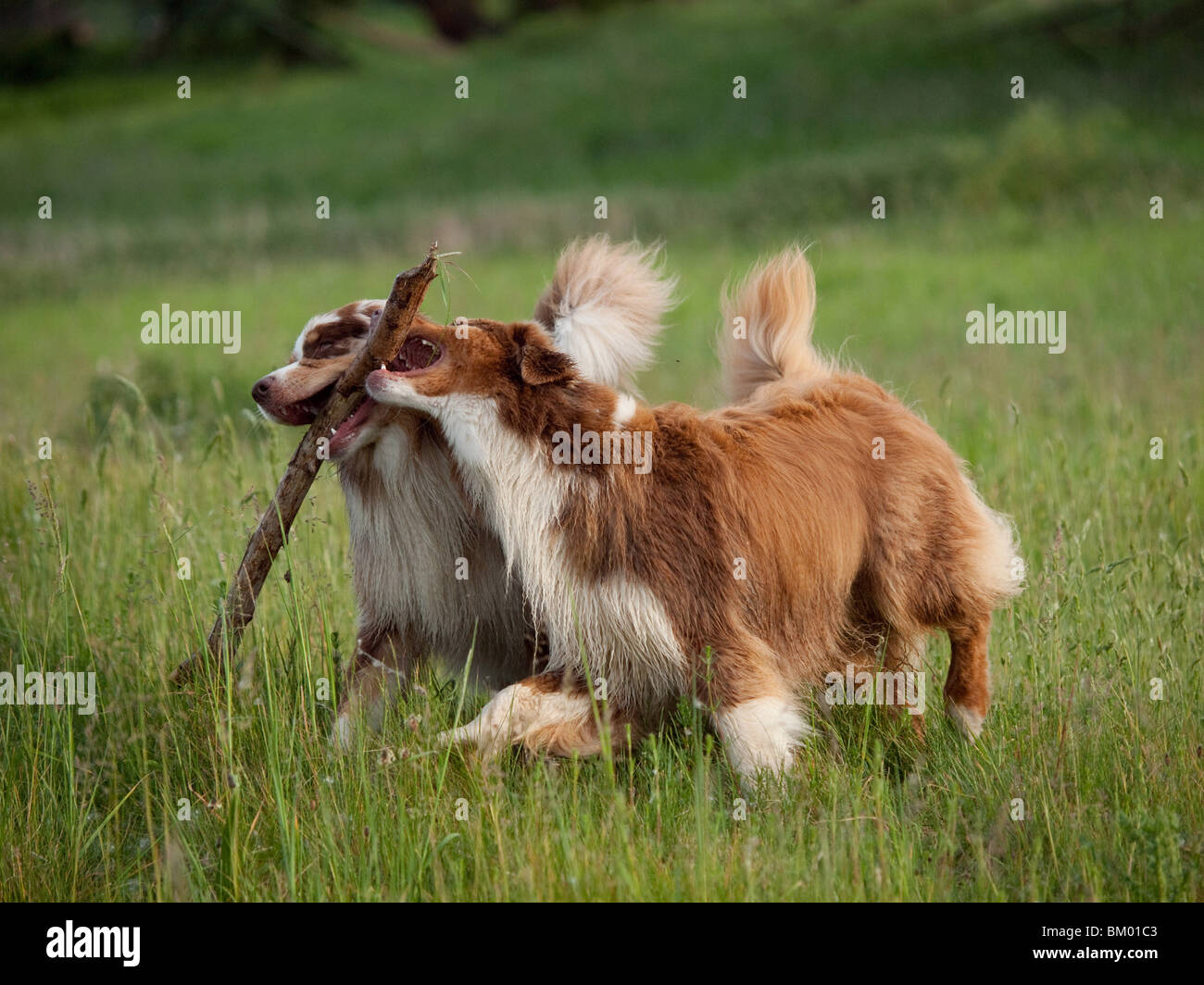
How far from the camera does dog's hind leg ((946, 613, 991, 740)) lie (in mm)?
5090

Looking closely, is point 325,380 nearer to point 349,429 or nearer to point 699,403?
point 349,429

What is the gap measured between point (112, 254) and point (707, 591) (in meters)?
23.0

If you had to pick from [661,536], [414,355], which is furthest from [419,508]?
[661,536]

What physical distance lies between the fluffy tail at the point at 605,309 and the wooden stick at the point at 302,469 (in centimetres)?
69

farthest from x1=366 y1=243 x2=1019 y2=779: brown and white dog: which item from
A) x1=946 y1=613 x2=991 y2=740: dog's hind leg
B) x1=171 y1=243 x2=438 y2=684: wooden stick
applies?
x1=946 y1=613 x2=991 y2=740: dog's hind leg

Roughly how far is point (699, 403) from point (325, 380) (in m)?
6.83

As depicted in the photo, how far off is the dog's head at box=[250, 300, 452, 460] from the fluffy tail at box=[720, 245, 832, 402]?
5.53 feet

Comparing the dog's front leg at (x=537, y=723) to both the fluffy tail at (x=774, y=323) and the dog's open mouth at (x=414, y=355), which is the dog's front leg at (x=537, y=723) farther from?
the fluffy tail at (x=774, y=323)

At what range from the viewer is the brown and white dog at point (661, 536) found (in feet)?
14.0

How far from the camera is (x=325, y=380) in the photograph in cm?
451

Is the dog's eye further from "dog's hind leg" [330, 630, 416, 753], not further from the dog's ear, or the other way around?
"dog's hind leg" [330, 630, 416, 753]

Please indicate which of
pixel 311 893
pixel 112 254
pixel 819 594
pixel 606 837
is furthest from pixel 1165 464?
pixel 112 254

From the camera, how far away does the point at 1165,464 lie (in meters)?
7.62

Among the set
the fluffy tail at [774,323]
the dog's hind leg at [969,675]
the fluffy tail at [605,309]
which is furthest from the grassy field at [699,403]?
the fluffy tail at [605,309]
